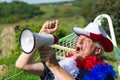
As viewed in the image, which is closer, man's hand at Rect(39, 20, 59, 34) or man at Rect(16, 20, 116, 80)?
man's hand at Rect(39, 20, 59, 34)

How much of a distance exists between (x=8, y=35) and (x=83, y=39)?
10.5 meters

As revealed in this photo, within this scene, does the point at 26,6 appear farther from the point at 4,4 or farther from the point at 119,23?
the point at 119,23

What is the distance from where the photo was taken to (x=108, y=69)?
403cm

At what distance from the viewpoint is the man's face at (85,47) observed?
407 cm

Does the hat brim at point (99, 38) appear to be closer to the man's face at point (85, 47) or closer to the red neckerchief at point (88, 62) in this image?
the man's face at point (85, 47)

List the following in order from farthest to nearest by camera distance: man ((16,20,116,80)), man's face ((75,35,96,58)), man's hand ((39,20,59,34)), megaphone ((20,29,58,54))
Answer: man's face ((75,35,96,58))
man ((16,20,116,80))
man's hand ((39,20,59,34))
megaphone ((20,29,58,54))

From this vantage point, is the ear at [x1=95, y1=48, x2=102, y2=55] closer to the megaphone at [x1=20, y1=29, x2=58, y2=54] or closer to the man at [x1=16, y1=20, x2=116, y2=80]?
the man at [x1=16, y1=20, x2=116, y2=80]

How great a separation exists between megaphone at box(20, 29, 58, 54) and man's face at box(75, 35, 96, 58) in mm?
889

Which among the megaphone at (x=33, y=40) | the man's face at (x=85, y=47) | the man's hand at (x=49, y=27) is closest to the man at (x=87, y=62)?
the man's face at (x=85, y=47)

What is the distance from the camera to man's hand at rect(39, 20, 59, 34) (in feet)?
11.8

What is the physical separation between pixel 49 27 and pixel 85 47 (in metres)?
0.56

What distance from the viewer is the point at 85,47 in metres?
4.09

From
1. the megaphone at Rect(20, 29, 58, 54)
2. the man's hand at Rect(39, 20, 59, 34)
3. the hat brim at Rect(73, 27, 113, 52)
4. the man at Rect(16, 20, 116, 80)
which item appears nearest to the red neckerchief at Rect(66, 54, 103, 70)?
the man at Rect(16, 20, 116, 80)

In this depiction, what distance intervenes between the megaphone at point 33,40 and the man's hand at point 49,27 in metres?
0.36
